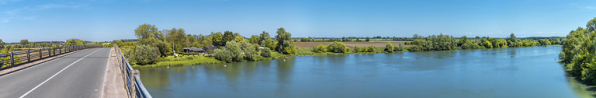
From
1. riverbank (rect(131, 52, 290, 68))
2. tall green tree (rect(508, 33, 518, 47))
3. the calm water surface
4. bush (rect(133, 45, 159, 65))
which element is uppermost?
tall green tree (rect(508, 33, 518, 47))

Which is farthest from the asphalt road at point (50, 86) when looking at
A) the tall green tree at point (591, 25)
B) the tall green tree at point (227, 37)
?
the tall green tree at point (227, 37)

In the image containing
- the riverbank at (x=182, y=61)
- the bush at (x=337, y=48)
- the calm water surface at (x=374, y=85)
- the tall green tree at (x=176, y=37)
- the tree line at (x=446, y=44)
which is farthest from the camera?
the tree line at (x=446, y=44)

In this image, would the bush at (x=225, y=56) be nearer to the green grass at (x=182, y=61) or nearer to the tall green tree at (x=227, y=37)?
the green grass at (x=182, y=61)

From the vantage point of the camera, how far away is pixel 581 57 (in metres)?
26.7

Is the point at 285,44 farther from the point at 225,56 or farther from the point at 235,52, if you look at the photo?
the point at 225,56

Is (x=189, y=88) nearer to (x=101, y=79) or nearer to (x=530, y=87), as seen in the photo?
(x=101, y=79)

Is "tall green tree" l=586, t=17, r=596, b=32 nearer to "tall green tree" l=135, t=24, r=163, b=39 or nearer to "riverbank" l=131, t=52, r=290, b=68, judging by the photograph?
"riverbank" l=131, t=52, r=290, b=68

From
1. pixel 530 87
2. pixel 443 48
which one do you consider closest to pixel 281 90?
pixel 530 87

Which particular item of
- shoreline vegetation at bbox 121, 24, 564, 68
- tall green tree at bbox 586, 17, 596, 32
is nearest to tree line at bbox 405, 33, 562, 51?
shoreline vegetation at bbox 121, 24, 564, 68

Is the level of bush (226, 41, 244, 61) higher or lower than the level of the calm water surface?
higher

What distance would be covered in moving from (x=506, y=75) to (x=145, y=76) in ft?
130

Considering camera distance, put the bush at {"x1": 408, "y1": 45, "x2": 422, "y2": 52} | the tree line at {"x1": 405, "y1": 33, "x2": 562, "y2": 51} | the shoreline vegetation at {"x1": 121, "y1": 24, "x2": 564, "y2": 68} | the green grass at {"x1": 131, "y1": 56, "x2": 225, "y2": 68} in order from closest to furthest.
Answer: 1. the green grass at {"x1": 131, "y1": 56, "x2": 225, "y2": 68}
2. the shoreline vegetation at {"x1": 121, "y1": 24, "x2": 564, "y2": 68}
3. the bush at {"x1": 408, "y1": 45, "x2": 422, "y2": 52}
4. the tree line at {"x1": 405, "y1": 33, "x2": 562, "y2": 51}

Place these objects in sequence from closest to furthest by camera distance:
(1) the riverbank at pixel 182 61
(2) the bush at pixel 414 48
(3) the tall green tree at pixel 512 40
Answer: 1. (1) the riverbank at pixel 182 61
2. (2) the bush at pixel 414 48
3. (3) the tall green tree at pixel 512 40

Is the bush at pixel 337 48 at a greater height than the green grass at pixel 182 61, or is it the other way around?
the bush at pixel 337 48
